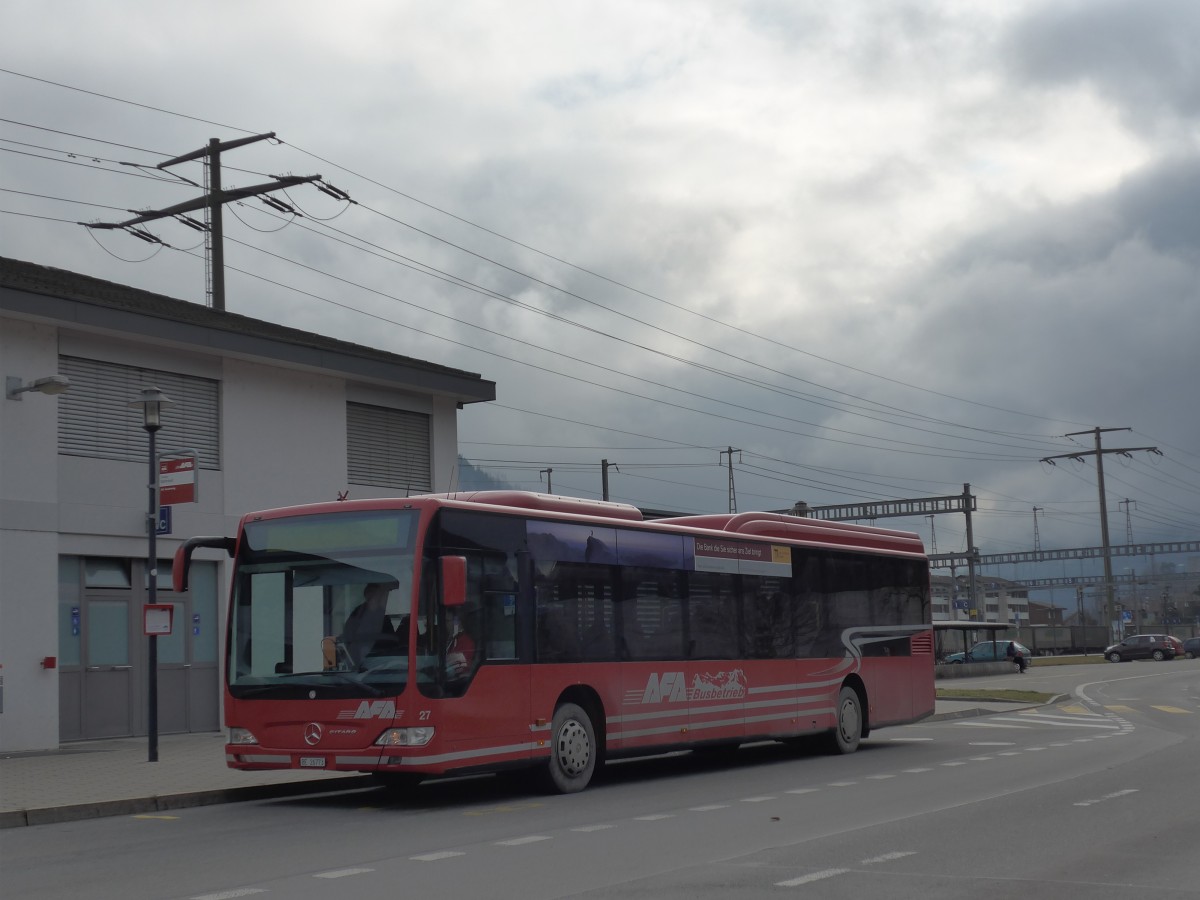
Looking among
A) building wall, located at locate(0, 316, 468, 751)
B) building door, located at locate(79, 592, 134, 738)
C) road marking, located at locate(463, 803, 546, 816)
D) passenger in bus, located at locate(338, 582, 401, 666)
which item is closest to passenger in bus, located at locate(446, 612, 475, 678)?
passenger in bus, located at locate(338, 582, 401, 666)

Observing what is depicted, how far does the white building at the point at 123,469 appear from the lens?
813 inches

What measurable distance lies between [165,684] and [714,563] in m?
9.86

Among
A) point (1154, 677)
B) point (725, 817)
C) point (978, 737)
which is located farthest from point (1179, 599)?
point (725, 817)

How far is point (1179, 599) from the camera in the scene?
189625 mm

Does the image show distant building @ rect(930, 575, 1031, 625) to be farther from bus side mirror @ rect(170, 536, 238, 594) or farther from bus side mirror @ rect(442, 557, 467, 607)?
bus side mirror @ rect(170, 536, 238, 594)

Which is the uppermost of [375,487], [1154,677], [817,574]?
[375,487]

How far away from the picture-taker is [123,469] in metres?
22.5

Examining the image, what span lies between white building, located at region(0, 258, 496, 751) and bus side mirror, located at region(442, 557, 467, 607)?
744 cm

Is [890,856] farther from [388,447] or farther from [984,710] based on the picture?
[984,710]

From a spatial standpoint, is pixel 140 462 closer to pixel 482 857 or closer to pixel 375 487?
pixel 375 487

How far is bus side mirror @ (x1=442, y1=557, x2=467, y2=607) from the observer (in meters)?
13.4

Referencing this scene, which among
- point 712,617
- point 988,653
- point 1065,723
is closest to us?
point 712,617

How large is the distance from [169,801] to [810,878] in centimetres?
784

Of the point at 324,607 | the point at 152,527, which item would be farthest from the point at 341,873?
the point at 152,527
